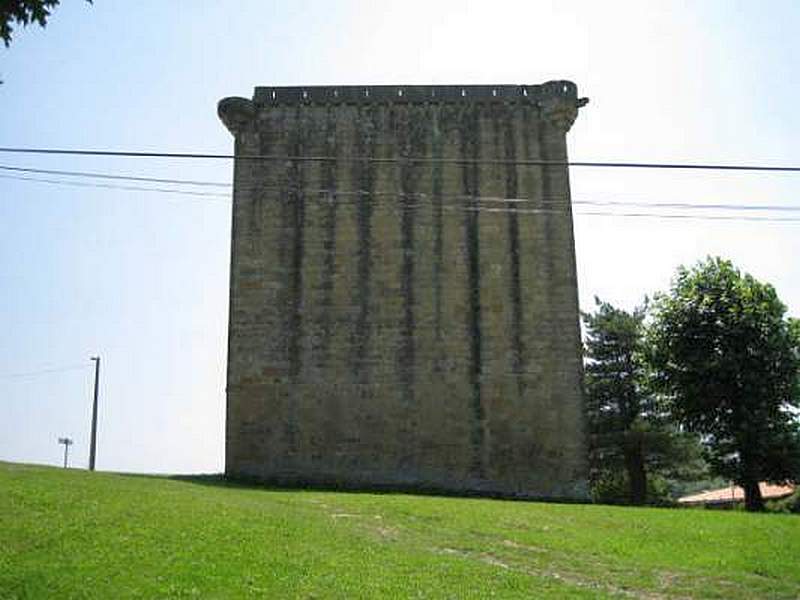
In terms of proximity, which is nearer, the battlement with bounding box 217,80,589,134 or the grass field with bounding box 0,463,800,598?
the grass field with bounding box 0,463,800,598

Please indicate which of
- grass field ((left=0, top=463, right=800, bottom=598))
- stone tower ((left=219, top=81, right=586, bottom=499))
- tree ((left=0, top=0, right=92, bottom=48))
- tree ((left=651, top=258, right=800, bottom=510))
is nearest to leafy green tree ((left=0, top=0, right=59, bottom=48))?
tree ((left=0, top=0, right=92, bottom=48))

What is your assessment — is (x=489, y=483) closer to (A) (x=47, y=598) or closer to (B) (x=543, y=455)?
(B) (x=543, y=455)

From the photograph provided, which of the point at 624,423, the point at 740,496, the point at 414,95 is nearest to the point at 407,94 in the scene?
the point at 414,95

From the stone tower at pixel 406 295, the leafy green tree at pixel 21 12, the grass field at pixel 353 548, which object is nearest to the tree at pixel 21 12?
the leafy green tree at pixel 21 12

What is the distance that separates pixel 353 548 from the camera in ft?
42.3

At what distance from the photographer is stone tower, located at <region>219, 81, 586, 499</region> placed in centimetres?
2517

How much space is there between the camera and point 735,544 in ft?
49.9

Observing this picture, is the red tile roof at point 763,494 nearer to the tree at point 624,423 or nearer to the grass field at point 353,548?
the tree at point 624,423

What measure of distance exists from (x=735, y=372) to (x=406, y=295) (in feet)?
32.3

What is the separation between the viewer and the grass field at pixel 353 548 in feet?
34.3

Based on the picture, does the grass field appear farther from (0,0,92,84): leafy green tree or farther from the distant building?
the distant building

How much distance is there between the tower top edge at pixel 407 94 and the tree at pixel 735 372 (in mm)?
7851

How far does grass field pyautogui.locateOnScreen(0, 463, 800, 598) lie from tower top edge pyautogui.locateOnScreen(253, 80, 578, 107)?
14078mm

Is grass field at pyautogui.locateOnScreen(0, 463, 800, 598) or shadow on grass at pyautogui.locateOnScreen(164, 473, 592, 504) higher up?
shadow on grass at pyautogui.locateOnScreen(164, 473, 592, 504)
